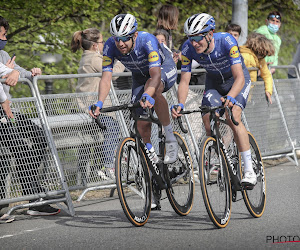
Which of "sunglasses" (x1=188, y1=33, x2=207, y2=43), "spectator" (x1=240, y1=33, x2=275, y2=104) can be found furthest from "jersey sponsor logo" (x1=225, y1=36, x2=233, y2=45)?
"spectator" (x1=240, y1=33, x2=275, y2=104)

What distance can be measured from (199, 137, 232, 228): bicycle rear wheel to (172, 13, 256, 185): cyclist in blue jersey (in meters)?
0.34

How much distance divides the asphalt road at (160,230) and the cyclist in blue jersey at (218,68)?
2.02ft

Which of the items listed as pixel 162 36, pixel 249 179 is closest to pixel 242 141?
pixel 249 179

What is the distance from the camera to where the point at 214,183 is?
647 centimetres

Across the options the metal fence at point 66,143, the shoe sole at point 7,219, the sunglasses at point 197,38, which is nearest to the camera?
the sunglasses at point 197,38

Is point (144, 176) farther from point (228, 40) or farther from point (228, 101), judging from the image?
point (228, 40)

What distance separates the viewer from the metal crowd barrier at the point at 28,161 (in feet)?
24.5

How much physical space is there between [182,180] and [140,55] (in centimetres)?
145

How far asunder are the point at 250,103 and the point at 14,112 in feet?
15.0

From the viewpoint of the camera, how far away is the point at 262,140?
11188mm

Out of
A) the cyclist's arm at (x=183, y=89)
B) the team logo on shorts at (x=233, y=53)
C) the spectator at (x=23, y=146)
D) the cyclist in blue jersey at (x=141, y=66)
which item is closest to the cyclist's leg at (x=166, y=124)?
the cyclist in blue jersey at (x=141, y=66)

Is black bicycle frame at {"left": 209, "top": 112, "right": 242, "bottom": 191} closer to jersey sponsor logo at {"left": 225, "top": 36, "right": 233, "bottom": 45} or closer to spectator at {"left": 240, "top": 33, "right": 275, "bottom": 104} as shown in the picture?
jersey sponsor logo at {"left": 225, "top": 36, "right": 233, "bottom": 45}

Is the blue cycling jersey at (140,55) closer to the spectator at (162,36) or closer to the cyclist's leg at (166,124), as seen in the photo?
the cyclist's leg at (166,124)

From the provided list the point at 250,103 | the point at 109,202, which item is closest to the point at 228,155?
the point at 109,202
